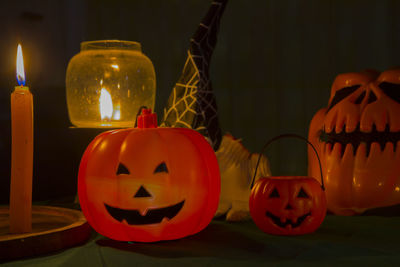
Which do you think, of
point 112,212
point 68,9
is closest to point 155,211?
point 112,212

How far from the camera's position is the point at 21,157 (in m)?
0.88

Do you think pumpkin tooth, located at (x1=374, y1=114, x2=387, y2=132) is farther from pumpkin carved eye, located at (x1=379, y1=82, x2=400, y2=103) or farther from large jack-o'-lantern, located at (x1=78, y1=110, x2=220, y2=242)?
large jack-o'-lantern, located at (x1=78, y1=110, x2=220, y2=242)

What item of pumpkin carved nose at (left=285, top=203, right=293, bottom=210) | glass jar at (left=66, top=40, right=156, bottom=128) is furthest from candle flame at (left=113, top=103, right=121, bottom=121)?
pumpkin carved nose at (left=285, top=203, right=293, bottom=210)

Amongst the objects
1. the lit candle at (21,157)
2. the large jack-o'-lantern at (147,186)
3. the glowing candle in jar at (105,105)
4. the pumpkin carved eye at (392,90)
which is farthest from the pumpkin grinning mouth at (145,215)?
the pumpkin carved eye at (392,90)

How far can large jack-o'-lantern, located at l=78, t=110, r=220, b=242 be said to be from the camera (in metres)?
0.90

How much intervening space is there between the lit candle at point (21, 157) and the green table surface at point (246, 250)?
87 millimetres

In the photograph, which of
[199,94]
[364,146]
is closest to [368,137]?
[364,146]

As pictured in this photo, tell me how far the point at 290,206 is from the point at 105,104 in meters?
0.51

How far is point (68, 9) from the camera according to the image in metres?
1.63

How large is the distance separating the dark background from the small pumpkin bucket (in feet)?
2.24

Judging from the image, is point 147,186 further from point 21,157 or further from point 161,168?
point 21,157

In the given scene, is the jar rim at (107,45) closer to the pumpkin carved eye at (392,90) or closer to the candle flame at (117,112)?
the candle flame at (117,112)

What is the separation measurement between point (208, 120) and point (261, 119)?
448mm

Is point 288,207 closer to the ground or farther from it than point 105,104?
closer to the ground
